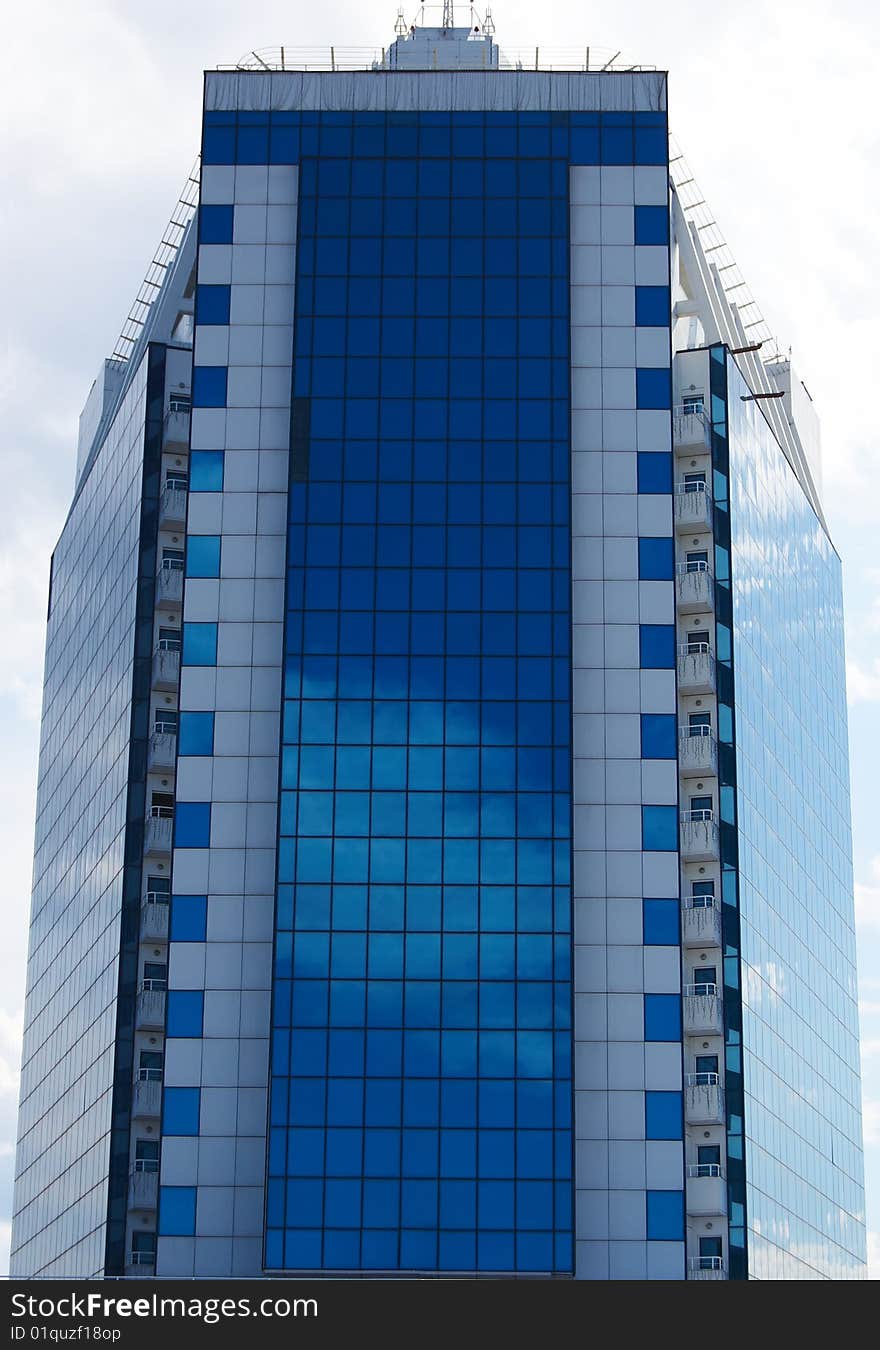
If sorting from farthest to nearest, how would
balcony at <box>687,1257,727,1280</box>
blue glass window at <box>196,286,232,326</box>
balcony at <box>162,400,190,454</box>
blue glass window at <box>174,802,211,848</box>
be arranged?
balcony at <box>162,400,190,454</box>
blue glass window at <box>196,286,232,326</box>
blue glass window at <box>174,802,211,848</box>
balcony at <box>687,1257,727,1280</box>

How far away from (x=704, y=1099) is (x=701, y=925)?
8.03 metres

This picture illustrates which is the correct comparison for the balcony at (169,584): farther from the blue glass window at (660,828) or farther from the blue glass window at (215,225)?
the blue glass window at (660,828)

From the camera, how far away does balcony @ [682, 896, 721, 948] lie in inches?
4587

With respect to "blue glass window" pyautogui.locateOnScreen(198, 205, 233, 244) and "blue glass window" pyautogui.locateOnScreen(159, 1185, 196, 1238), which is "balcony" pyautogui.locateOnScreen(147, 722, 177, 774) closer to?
"blue glass window" pyautogui.locateOnScreen(159, 1185, 196, 1238)

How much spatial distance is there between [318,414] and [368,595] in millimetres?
9393

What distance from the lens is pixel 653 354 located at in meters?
119

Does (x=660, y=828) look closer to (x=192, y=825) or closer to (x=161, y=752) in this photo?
(x=192, y=825)

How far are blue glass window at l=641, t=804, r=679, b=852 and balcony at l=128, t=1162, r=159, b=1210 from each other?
2828 centimetres

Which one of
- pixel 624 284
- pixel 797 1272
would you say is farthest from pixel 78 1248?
pixel 624 284

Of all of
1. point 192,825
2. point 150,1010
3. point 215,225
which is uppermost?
point 215,225

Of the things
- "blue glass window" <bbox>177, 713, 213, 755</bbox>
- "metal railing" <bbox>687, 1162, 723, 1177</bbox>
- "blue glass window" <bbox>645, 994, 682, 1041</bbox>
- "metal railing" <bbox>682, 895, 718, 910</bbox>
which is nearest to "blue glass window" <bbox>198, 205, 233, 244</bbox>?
"blue glass window" <bbox>177, 713, 213, 755</bbox>

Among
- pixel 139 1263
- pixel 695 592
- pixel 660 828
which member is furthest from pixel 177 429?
pixel 139 1263

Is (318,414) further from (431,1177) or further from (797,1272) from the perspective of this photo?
(797,1272)

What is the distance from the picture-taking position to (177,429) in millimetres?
128750
